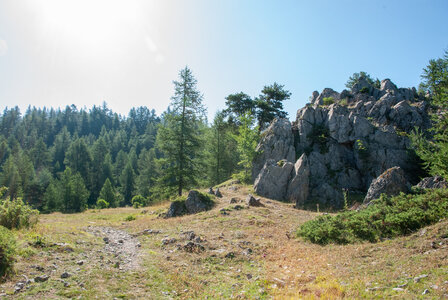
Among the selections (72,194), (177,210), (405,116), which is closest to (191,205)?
(177,210)

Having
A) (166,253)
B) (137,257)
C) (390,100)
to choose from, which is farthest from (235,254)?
(390,100)

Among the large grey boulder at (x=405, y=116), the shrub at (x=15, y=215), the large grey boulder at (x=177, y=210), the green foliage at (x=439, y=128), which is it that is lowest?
the large grey boulder at (x=177, y=210)

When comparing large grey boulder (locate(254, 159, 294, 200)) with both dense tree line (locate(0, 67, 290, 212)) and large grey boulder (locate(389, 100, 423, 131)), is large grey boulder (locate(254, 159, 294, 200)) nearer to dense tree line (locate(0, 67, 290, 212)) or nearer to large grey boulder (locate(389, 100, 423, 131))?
dense tree line (locate(0, 67, 290, 212))

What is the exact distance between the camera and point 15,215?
403 inches

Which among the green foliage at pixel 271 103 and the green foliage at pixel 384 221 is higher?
the green foliage at pixel 271 103

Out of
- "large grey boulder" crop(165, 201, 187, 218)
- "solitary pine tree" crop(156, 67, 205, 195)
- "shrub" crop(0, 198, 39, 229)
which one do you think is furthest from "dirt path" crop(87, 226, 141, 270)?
"solitary pine tree" crop(156, 67, 205, 195)

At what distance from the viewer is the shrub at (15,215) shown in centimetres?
994

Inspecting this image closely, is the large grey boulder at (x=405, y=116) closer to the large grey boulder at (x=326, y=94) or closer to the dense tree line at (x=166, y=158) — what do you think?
the large grey boulder at (x=326, y=94)

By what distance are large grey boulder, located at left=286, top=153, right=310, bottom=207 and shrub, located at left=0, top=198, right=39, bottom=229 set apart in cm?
1903

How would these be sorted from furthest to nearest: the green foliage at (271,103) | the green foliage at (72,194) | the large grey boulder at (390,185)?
the green foliage at (72,194) < the green foliage at (271,103) < the large grey boulder at (390,185)

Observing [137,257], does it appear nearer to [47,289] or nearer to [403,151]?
[47,289]

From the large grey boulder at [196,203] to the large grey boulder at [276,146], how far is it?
10.7 metres

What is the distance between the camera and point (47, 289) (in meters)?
6.04

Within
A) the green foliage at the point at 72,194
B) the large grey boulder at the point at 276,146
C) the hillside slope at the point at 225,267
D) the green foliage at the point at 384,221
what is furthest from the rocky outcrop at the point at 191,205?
the green foliage at the point at 72,194
